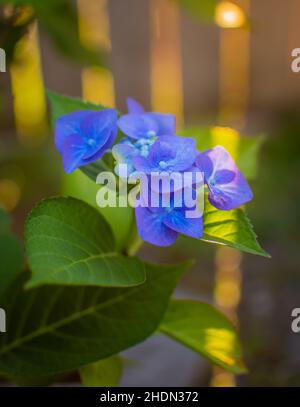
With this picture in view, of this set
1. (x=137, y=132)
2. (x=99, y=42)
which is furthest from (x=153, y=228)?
(x=99, y=42)

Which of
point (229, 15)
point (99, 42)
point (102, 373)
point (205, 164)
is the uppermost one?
point (99, 42)

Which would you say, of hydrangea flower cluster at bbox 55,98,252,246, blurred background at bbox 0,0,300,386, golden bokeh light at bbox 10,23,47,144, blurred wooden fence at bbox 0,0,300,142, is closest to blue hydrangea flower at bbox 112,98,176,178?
hydrangea flower cluster at bbox 55,98,252,246

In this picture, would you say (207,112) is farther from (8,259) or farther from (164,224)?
(164,224)

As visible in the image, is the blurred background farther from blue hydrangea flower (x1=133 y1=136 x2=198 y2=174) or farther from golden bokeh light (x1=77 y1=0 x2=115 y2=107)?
blue hydrangea flower (x1=133 y1=136 x2=198 y2=174)

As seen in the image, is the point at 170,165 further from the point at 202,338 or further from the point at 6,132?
the point at 6,132

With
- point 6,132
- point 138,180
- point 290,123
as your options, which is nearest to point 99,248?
point 138,180
